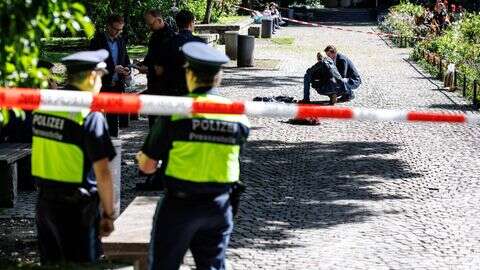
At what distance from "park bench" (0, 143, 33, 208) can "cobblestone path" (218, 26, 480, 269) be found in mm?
2310

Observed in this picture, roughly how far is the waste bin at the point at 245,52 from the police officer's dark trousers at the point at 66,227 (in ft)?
67.5

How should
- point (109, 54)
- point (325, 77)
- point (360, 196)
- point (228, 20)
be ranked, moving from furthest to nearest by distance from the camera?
point (228, 20) → point (325, 77) → point (109, 54) → point (360, 196)

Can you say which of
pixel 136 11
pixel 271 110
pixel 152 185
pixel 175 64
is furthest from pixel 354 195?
pixel 136 11

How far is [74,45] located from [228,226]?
2747 centimetres

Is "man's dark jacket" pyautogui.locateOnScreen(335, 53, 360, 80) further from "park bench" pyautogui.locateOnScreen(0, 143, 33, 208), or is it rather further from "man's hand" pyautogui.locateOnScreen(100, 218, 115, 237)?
"man's hand" pyautogui.locateOnScreen(100, 218, 115, 237)

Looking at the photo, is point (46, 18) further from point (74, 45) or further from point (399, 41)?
point (399, 41)

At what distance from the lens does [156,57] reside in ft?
34.8

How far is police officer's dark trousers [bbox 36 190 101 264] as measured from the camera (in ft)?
17.8

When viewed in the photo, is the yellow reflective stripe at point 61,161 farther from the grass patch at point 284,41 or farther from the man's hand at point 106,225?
the grass patch at point 284,41

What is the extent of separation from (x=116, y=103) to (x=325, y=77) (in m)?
13.3

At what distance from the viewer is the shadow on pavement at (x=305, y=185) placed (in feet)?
30.1

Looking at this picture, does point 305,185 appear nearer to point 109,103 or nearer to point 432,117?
point 432,117

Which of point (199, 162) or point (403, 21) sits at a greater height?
point (199, 162)

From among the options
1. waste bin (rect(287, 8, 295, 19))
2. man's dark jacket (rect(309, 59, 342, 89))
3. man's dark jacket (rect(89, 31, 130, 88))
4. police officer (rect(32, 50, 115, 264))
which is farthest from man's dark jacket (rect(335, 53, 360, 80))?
waste bin (rect(287, 8, 295, 19))
